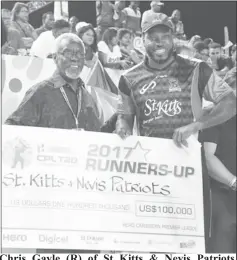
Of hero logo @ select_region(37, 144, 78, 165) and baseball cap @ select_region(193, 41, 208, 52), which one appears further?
baseball cap @ select_region(193, 41, 208, 52)

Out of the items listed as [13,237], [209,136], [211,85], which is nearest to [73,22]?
[211,85]

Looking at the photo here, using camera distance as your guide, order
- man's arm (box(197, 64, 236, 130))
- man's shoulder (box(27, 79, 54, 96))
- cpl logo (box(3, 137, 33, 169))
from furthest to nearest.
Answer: man's arm (box(197, 64, 236, 130)) < man's shoulder (box(27, 79, 54, 96)) < cpl logo (box(3, 137, 33, 169))

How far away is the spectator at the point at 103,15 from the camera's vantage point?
414 cm

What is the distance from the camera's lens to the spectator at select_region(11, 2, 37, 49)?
3.96 metres

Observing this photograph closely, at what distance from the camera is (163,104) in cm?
412

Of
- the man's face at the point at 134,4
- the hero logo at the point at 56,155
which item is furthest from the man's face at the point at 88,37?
the hero logo at the point at 56,155

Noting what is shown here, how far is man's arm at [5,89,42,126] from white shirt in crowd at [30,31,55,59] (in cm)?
23

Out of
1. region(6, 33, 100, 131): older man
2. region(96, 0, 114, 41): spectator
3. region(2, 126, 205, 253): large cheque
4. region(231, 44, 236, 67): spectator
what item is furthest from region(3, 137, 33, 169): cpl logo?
region(231, 44, 236, 67): spectator

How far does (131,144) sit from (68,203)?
51 cm

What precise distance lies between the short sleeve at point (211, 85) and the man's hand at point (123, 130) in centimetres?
51

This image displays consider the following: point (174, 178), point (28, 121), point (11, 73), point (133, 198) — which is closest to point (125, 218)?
point (133, 198)

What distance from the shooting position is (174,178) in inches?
160

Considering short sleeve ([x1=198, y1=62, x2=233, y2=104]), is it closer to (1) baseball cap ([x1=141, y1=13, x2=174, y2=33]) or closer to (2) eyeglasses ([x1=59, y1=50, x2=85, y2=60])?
(1) baseball cap ([x1=141, y1=13, x2=174, y2=33])

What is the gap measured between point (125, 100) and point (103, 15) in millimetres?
528
